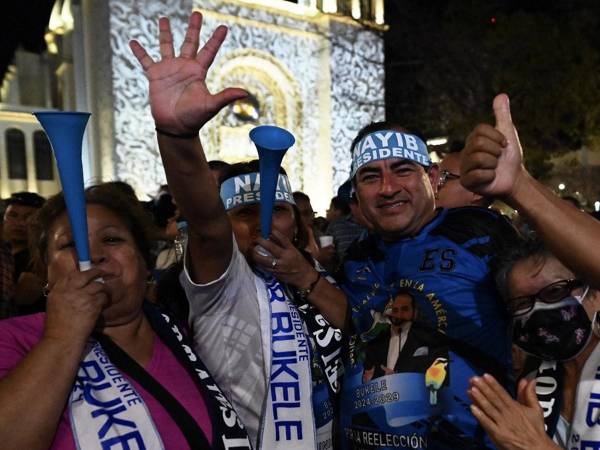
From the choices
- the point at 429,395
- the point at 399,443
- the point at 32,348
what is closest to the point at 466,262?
the point at 429,395

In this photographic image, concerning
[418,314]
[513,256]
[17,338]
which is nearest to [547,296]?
[513,256]

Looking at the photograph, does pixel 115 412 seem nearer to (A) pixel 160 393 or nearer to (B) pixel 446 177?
(A) pixel 160 393

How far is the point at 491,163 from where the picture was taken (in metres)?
1.42

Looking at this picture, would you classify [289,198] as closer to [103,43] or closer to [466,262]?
[466,262]

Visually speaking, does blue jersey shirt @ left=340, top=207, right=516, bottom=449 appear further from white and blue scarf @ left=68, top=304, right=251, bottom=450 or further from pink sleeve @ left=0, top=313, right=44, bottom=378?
pink sleeve @ left=0, top=313, right=44, bottom=378

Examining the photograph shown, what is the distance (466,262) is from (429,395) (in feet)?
1.64

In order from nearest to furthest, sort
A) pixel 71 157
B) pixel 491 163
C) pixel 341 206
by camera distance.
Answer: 1. pixel 491 163
2. pixel 71 157
3. pixel 341 206

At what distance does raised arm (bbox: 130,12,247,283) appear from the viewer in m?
1.57

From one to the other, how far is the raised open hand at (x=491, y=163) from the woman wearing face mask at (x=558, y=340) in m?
0.52

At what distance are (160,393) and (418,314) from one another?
96 centimetres

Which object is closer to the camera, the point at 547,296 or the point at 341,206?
the point at 547,296

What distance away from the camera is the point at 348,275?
2496mm

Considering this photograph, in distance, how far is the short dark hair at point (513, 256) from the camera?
1.92m

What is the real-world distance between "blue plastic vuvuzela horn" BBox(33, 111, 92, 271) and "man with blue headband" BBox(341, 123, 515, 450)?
1118mm
